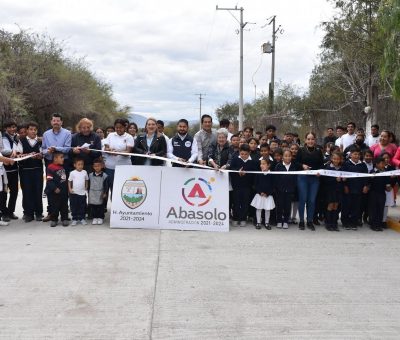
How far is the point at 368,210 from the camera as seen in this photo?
837 centimetres

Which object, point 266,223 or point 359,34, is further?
point 359,34

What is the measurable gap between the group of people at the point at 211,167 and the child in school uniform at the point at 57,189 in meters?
0.02

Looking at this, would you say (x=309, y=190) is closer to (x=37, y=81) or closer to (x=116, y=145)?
(x=116, y=145)

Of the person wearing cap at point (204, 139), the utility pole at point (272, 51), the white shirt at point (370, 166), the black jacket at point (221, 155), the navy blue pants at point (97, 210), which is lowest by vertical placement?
the navy blue pants at point (97, 210)

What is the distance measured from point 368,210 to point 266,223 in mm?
2012

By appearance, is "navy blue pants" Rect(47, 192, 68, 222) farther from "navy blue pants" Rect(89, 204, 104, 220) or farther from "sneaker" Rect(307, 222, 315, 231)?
"sneaker" Rect(307, 222, 315, 231)

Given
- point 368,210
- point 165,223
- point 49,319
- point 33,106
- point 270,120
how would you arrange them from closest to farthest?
point 49,319 → point 165,223 → point 368,210 → point 33,106 → point 270,120

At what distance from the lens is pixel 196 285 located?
4.98 m

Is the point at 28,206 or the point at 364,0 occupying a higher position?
the point at 364,0

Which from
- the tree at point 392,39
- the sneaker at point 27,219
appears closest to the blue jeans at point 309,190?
the tree at point 392,39

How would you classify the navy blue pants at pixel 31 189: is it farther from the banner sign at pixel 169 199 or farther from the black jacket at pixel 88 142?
the banner sign at pixel 169 199

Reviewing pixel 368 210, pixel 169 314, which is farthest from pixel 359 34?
pixel 169 314

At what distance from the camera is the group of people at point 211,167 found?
8031mm

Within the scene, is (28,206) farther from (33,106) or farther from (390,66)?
(33,106)
